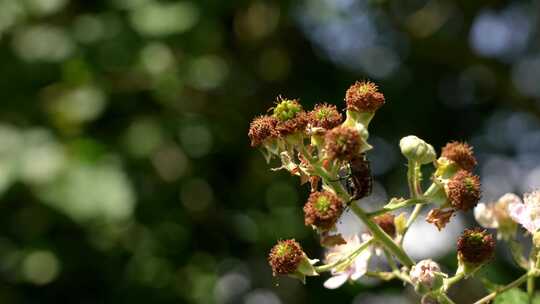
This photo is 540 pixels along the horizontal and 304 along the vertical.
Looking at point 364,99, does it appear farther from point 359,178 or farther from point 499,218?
point 499,218

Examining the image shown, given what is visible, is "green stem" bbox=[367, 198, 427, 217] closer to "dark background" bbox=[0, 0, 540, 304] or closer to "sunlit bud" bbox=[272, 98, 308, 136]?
"sunlit bud" bbox=[272, 98, 308, 136]

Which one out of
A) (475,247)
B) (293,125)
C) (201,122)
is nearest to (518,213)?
(475,247)

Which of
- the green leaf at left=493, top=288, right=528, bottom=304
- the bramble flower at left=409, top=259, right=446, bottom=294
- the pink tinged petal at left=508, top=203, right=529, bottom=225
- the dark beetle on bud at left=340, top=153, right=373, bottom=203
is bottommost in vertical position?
the bramble flower at left=409, top=259, right=446, bottom=294

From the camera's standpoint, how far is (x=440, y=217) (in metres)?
1.64

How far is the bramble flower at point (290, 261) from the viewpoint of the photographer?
5.36ft

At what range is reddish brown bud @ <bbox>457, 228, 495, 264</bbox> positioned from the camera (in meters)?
1.62

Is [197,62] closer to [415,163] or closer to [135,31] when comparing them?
[135,31]

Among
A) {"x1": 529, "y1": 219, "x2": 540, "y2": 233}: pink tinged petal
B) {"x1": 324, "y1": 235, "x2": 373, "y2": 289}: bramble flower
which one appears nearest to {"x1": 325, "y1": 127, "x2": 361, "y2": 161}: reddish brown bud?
{"x1": 324, "y1": 235, "x2": 373, "y2": 289}: bramble flower

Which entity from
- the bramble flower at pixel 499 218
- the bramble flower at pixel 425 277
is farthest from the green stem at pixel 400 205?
the bramble flower at pixel 499 218

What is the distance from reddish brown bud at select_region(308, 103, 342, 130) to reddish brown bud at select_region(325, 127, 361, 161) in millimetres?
73

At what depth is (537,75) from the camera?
473 centimetres

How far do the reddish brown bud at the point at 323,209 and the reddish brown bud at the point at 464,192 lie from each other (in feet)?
0.75

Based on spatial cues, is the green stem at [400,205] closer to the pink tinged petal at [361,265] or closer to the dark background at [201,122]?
the pink tinged petal at [361,265]

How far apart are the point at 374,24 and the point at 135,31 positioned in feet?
4.79
